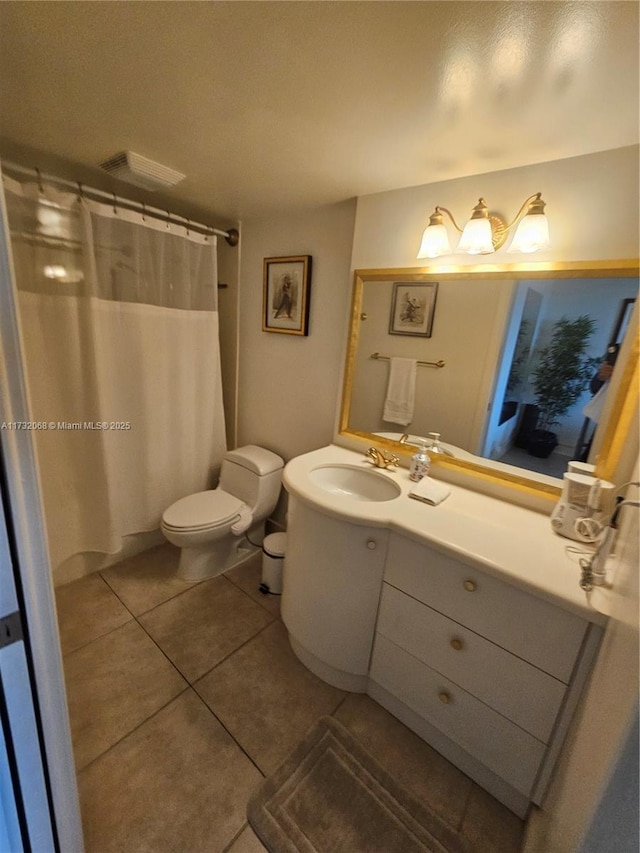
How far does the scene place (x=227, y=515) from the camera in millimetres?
1930

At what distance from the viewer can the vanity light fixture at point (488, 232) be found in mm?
1170

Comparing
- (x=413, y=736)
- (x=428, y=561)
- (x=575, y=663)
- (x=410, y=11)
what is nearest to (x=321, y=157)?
(x=410, y=11)

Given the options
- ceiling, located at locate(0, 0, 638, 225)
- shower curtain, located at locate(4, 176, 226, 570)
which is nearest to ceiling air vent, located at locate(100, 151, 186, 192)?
ceiling, located at locate(0, 0, 638, 225)

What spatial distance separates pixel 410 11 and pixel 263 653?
84.0 inches

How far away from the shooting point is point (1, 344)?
0.54 m

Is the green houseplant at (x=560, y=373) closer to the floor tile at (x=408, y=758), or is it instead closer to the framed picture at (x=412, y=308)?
the framed picture at (x=412, y=308)

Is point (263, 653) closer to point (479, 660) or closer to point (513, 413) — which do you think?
point (479, 660)

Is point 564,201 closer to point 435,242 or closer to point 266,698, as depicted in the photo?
point 435,242

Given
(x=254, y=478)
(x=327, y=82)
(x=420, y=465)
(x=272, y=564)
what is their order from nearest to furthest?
(x=327, y=82) → (x=420, y=465) → (x=272, y=564) → (x=254, y=478)

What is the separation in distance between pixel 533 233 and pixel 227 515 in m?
1.87

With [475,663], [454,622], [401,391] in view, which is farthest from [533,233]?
[475,663]

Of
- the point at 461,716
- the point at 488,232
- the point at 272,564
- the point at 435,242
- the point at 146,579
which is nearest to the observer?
the point at 461,716

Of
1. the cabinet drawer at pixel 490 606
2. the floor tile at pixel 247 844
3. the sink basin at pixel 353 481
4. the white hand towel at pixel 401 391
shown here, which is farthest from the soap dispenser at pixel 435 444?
the floor tile at pixel 247 844

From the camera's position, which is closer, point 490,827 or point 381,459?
point 490,827
